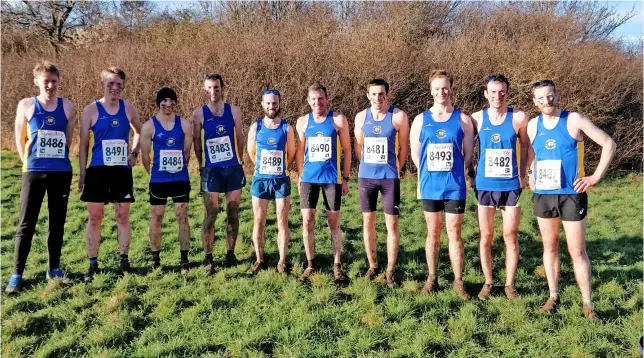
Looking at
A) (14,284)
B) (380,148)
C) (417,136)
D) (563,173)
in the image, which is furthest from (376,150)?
(14,284)

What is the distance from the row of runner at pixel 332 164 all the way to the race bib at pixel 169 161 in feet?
0.04

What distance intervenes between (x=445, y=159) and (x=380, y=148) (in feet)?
2.15

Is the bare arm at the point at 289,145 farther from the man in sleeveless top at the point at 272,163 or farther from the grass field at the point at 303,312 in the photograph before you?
the grass field at the point at 303,312

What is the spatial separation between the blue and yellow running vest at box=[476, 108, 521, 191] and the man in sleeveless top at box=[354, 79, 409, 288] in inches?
31.4

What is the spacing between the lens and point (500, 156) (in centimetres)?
396

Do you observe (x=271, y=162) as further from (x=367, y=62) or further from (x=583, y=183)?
(x=367, y=62)

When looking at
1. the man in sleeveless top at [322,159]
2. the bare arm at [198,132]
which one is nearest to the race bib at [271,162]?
the man in sleeveless top at [322,159]

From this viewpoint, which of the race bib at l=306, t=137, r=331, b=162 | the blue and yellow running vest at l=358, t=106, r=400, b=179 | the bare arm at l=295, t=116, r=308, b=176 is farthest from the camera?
the bare arm at l=295, t=116, r=308, b=176

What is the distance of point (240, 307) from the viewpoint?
3977 mm

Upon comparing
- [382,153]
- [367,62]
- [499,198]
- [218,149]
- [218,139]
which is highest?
[367,62]

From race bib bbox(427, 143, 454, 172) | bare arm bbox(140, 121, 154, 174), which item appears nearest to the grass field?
race bib bbox(427, 143, 454, 172)

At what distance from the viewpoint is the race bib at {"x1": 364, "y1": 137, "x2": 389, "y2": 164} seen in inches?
171

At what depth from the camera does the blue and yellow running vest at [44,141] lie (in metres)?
4.39

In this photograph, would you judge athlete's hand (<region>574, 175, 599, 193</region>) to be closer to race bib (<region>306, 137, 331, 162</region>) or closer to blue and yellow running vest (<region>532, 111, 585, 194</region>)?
blue and yellow running vest (<region>532, 111, 585, 194</region>)
